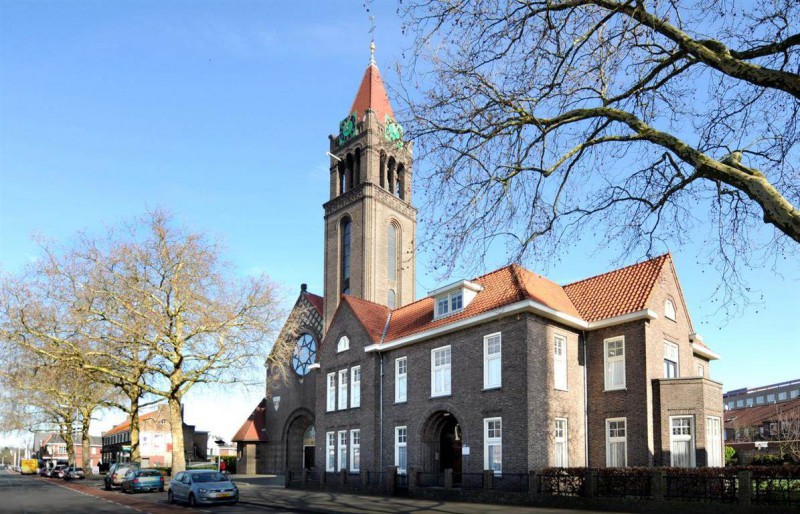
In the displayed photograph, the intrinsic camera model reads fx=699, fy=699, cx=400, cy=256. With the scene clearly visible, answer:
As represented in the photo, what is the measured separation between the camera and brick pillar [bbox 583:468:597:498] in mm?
21984

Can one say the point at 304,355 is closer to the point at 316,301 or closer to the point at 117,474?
the point at 316,301

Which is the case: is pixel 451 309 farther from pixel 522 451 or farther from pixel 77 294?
pixel 77 294

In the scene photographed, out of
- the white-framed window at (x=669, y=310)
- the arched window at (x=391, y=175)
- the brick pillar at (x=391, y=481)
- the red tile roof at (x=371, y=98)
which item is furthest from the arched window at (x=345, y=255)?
the white-framed window at (x=669, y=310)

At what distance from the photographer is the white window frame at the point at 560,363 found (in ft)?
87.8

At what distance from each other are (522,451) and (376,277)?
26868mm

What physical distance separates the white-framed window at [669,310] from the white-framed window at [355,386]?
15.0 meters

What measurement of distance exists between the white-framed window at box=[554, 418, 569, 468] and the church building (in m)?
0.07

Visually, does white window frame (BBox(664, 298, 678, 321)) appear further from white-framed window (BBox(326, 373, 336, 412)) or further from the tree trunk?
the tree trunk

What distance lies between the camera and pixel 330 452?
119 ft

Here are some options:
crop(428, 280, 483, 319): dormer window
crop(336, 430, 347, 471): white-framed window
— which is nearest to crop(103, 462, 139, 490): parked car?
crop(336, 430, 347, 471): white-framed window

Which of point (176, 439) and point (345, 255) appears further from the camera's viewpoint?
point (345, 255)

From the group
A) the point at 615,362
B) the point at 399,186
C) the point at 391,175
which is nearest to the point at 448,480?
the point at 615,362

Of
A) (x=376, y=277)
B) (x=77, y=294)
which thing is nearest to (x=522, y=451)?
(x=77, y=294)

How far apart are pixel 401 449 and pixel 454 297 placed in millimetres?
7342
